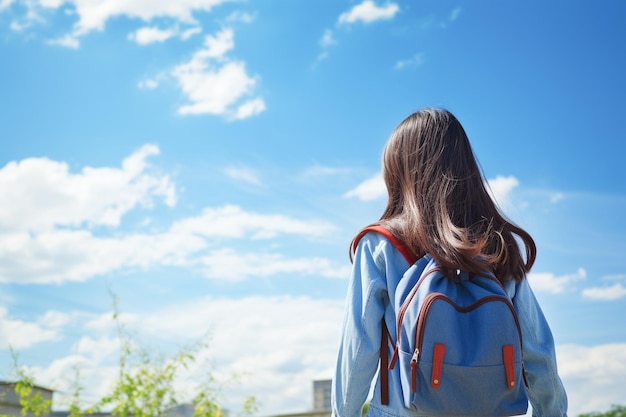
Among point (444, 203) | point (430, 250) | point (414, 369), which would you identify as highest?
point (444, 203)

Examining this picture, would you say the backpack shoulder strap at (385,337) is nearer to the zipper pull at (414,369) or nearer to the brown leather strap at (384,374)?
the brown leather strap at (384,374)

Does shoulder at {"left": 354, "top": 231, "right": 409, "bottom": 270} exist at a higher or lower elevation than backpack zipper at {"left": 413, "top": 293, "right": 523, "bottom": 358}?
higher

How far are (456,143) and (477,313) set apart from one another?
62cm

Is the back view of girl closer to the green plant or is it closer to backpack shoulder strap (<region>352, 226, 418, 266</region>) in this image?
backpack shoulder strap (<region>352, 226, 418, 266</region>)

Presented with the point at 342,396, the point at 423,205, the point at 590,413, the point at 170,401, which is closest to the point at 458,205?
the point at 423,205

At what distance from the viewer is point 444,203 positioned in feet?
7.17

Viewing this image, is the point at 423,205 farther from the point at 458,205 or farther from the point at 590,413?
the point at 590,413

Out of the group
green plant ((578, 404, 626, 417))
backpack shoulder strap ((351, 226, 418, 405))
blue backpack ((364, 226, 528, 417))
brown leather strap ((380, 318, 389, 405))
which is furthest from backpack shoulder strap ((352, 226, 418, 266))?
green plant ((578, 404, 626, 417))

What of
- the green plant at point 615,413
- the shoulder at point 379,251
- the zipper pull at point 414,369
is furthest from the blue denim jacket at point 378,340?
the green plant at point 615,413

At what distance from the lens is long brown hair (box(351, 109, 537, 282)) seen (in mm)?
2127

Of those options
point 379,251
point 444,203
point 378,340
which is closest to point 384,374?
point 378,340

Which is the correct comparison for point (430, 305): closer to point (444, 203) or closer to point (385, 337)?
point (385, 337)

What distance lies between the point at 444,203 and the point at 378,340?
484mm

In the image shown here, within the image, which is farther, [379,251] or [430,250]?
[379,251]
